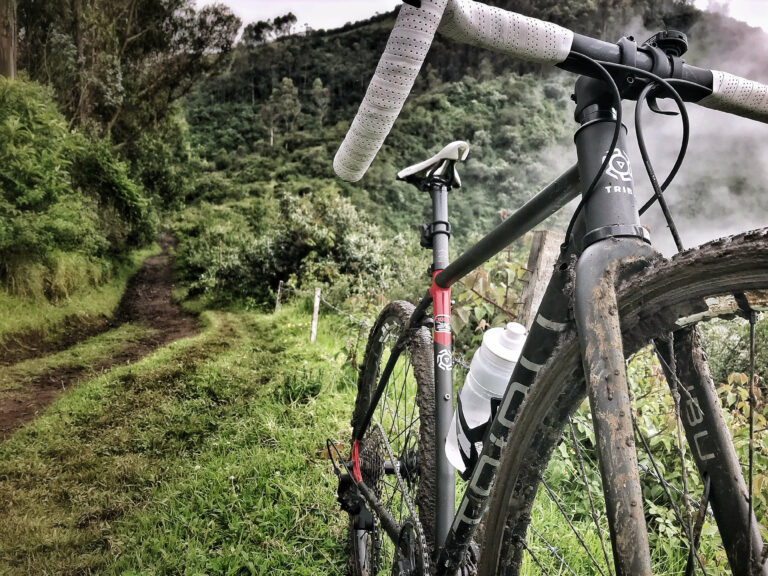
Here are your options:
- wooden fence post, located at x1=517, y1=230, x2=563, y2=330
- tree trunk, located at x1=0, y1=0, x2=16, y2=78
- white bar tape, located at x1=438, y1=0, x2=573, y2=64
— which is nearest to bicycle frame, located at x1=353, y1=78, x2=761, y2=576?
white bar tape, located at x1=438, y1=0, x2=573, y2=64

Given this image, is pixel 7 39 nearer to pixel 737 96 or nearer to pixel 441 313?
pixel 441 313

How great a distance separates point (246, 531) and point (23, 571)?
3.62 feet

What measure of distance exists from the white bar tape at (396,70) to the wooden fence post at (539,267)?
5.71ft

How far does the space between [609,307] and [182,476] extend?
311cm

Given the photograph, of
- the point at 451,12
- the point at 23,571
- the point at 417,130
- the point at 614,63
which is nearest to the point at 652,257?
the point at 614,63

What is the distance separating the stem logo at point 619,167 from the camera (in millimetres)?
657

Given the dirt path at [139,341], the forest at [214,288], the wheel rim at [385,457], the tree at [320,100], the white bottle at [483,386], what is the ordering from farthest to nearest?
the tree at [320,100] < the dirt path at [139,341] < the forest at [214,288] < the wheel rim at [385,457] < the white bottle at [483,386]

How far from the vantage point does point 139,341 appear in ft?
23.6

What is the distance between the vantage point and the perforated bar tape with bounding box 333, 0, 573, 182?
0.58 m

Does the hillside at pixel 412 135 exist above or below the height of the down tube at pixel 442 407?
above

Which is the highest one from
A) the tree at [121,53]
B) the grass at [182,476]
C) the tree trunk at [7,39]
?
the tree at [121,53]

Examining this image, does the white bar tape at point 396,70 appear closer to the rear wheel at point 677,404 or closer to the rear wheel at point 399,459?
the rear wheel at point 677,404

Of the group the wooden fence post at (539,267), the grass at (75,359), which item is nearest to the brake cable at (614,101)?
the wooden fence post at (539,267)

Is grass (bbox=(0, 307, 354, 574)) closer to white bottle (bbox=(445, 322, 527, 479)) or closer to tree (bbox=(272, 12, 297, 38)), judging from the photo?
white bottle (bbox=(445, 322, 527, 479))
